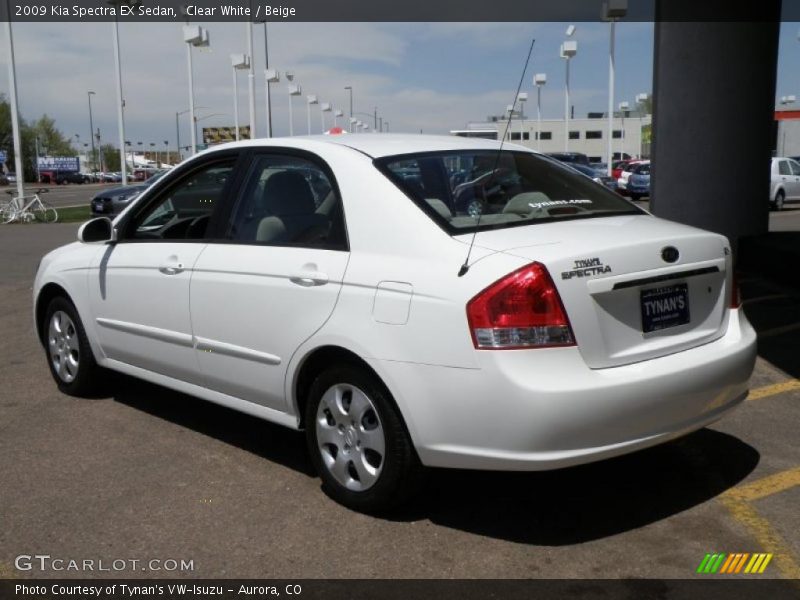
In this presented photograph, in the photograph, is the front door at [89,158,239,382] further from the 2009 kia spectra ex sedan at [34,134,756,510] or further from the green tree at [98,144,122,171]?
the green tree at [98,144,122,171]

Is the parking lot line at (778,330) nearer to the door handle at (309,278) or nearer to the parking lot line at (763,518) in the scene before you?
the parking lot line at (763,518)

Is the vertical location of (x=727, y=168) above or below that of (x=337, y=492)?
above

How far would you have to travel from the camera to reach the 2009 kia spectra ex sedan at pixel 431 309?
345cm

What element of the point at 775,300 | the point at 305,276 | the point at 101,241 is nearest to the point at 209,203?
the point at 101,241

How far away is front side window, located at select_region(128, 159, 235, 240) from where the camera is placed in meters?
4.98

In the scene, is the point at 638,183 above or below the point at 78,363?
above

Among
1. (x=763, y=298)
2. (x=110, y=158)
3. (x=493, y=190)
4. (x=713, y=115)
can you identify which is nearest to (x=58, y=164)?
(x=110, y=158)

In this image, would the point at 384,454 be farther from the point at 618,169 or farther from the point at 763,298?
the point at 618,169

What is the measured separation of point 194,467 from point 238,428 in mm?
714

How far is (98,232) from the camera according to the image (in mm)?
5469

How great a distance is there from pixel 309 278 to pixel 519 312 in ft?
3.56

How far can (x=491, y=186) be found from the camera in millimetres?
4223

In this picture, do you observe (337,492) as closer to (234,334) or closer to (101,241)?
(234,334)

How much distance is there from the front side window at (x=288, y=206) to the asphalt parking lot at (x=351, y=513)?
1193 mm
